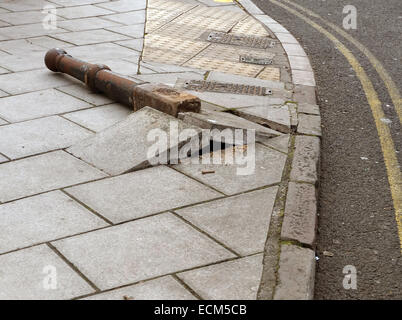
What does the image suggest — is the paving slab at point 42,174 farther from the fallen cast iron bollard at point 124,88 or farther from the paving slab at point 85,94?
the paving slab at point 85,94

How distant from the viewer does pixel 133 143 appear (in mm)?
5285

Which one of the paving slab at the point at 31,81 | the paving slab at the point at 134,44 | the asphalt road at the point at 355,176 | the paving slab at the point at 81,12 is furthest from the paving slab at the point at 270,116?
the paving slab at the point at 81,12

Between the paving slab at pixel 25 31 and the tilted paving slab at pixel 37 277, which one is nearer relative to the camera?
the tilted paving slab at pixel 37 277

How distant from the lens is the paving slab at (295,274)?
137 inches

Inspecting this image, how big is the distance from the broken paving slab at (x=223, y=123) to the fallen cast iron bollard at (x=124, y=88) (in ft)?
0.38

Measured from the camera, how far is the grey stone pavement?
3635mm

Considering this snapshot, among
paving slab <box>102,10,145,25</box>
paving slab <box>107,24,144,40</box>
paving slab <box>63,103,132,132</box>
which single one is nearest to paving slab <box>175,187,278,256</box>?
paving slab <box>63,103,132,132</box>

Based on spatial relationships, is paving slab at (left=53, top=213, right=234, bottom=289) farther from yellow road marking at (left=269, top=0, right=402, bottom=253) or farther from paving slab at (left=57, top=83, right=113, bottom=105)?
paving slab at (left=57, top=83, right=113, bottom=105)

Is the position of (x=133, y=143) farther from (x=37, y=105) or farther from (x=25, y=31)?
(x=25, y=31)

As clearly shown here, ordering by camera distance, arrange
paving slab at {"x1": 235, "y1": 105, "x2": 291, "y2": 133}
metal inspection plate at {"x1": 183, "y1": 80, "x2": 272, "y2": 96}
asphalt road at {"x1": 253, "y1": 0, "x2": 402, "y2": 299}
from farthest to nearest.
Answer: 1. metal inspection plate at {"x1": 183, "y1": 80, "x2": 272, "y2": 96}
2. paving slab at {"x1": 235, "y1": 105, "x2": 291, "y2": 133}
3. asphalt road at {"x1": 253, "y1": 0, "x2": 402, "y2": 299}

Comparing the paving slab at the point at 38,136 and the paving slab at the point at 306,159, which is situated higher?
the paving slab at the point at 306,159

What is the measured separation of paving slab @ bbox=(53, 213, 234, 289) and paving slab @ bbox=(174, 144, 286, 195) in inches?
26.7

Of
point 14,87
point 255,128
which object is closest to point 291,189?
point 255,128
